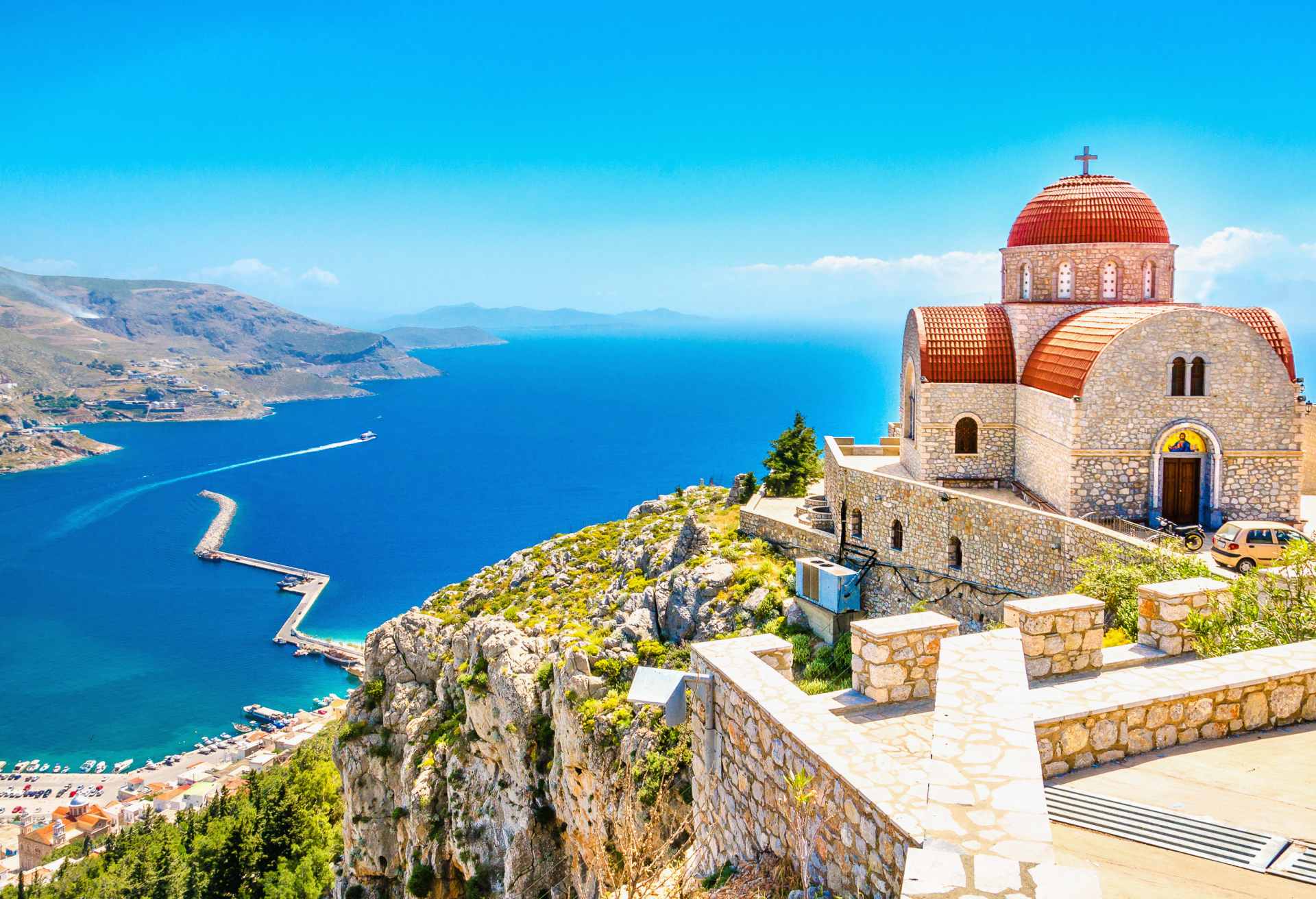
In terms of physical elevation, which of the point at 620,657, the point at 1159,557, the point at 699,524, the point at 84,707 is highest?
the point at 1159,557

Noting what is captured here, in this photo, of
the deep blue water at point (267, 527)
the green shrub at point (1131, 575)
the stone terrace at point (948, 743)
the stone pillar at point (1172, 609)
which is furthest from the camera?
the deep blue water at point (267, 527)

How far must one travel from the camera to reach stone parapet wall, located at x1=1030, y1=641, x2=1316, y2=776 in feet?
19.6

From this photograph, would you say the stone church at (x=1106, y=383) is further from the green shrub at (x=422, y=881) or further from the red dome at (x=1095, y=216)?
the green shrub at (x=422, y=881)

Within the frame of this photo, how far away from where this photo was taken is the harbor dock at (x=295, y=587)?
63.1m

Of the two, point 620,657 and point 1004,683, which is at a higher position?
point 1004,683

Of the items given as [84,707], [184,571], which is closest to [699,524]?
[84,707]

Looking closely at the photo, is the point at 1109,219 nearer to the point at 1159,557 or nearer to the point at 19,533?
the point at 1159,557

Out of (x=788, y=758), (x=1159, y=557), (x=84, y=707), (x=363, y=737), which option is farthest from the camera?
(x=84, y=707)

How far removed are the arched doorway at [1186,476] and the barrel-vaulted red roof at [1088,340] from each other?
1.98 metres

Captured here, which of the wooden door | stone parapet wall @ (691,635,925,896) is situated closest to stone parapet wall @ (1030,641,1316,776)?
stone parapet wall @ (691,635,925,896)

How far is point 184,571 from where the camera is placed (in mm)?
80062

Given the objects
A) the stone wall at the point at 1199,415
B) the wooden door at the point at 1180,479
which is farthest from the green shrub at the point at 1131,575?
the wooden door at the point at 1180,479

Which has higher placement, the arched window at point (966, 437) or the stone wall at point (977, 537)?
the arched window at point (966, 437)

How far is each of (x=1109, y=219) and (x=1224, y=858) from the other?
19.5m
